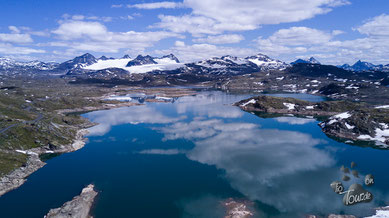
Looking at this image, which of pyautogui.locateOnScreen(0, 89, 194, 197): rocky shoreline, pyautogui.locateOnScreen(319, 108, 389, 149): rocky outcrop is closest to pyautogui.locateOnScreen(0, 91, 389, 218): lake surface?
pyautogui.locateOnScreen(0, 89, 194, 197): rocky shoreline

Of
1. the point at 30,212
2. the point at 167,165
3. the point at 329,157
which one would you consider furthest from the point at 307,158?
the point at 30,212

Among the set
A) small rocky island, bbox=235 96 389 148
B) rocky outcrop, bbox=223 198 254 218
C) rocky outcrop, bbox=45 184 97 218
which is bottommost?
rocky outcrop, bbox=223 198 254 218

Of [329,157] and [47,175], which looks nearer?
[47,175]

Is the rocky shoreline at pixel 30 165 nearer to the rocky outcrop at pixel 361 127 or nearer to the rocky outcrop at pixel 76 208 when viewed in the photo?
the rocky outcrop at pixel 76 208

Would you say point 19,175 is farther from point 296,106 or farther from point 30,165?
point 296,106

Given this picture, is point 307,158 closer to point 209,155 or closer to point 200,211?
point 209,155

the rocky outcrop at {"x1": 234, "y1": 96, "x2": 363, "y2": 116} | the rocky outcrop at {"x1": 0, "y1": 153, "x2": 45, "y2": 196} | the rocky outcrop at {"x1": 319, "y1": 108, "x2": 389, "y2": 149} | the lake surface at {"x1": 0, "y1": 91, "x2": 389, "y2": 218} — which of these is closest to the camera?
the lake surface at {"x1": 0, "y1": 91, "x2": 389, "y2": 218}

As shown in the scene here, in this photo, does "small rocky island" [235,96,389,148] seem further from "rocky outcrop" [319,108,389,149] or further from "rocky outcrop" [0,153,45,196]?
"rocky outcrop" [0,153,45,196]
